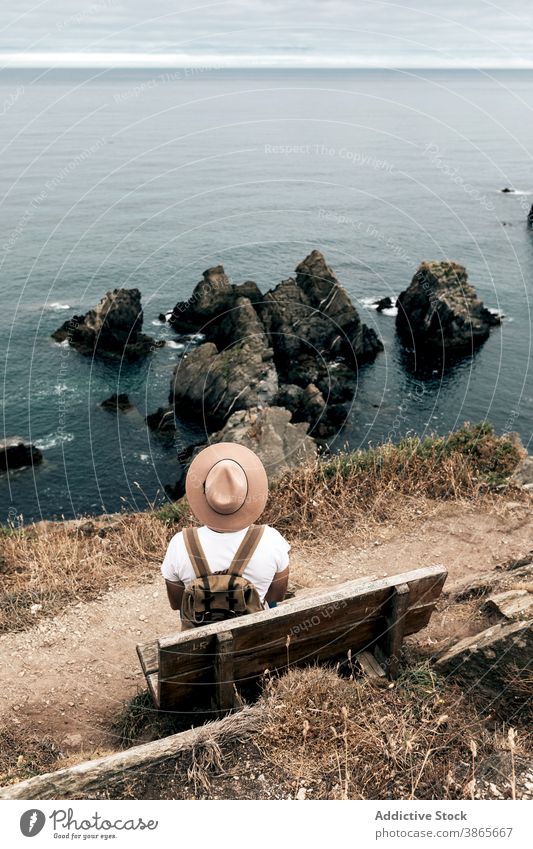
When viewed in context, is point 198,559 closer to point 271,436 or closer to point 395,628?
point 395,628

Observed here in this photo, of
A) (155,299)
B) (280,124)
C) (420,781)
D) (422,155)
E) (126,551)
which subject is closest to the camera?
(420,781)

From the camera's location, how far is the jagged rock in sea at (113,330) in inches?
1624

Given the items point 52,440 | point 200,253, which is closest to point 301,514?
point 52,440

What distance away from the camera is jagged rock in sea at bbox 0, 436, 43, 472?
31000 millimetres

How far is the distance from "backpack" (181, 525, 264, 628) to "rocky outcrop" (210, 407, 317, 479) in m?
16.4

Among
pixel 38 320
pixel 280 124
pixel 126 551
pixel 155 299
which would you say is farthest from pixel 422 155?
pixel 126 551

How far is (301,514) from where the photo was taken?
10742 millimetres

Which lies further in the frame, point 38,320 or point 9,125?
point 9,125

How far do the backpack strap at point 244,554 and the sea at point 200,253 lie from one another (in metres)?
6.85

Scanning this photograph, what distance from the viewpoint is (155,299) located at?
47.4 m

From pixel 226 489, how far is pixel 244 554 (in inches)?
20.5

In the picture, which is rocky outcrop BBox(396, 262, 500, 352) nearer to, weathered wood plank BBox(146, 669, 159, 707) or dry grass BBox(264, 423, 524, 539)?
dry grass BBox(264, 423, 524, 539)
